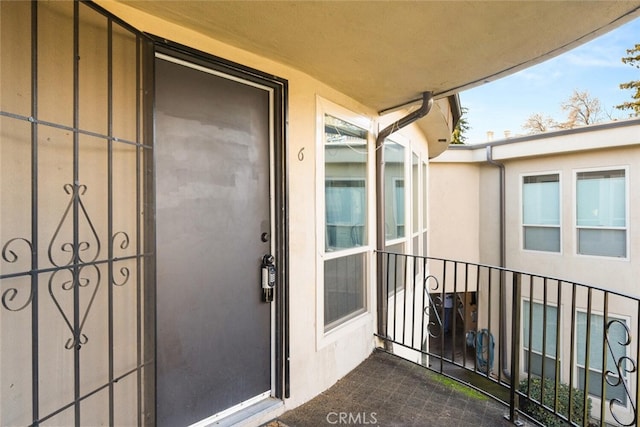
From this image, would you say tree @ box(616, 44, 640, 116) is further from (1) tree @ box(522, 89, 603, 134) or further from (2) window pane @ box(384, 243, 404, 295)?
(2) window pane @ box(384, 243, 404, 295)

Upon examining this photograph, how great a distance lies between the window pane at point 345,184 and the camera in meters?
2.48

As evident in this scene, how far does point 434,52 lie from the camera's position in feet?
5.98

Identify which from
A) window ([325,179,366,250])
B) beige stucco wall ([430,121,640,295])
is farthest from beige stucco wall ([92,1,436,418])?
beige stucco wall ([430,121,640,295])

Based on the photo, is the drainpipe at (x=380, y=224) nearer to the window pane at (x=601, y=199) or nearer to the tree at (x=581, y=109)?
the window pane at (x=601, y=199)

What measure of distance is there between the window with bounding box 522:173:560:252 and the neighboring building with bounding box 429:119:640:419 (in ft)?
0.06

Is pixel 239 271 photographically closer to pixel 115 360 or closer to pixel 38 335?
pixel 115 360

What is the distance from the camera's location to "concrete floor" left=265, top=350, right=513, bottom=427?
204 centimetres

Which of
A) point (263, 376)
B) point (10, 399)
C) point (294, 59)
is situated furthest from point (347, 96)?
point (10, 399)

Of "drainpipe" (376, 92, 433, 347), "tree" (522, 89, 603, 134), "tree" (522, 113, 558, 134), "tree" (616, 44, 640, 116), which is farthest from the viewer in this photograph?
"tree" (522, 113, 558, 134)

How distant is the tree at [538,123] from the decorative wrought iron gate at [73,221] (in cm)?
1713

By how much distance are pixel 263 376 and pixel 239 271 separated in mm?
692

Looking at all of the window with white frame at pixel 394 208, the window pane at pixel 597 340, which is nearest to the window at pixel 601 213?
the window pane at pixel 597 340

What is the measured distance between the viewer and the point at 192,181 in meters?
1.69

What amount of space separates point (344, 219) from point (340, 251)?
27cm
